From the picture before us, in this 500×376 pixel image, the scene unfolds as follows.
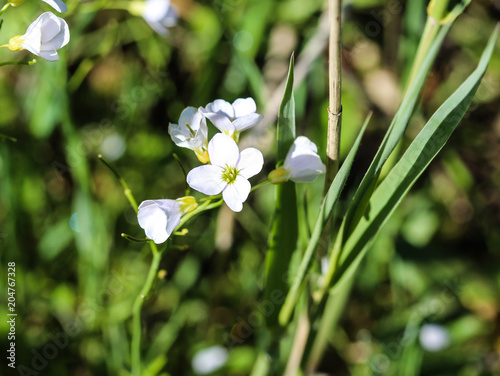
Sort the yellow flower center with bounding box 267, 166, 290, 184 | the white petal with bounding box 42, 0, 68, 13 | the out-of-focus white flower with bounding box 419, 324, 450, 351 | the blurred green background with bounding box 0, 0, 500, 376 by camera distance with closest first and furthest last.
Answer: the white petal with bounding box 42, 0, 68, 13 → the yellow flower center with bounding box 267, 166, 290, 184 → the blurred green background with bounding box 0, 0, 500, 376 → the out-of-focus white flower with bounding box 419, 324, 450, 351

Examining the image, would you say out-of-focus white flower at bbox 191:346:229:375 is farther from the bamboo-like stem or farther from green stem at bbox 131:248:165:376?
the bamboo-like stem

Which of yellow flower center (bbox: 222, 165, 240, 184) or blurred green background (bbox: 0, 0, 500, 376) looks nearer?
yellow flower center (bbox: 222, 165, 240, 184)

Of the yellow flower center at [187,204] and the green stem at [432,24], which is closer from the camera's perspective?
the yellow flower center at [187,204]

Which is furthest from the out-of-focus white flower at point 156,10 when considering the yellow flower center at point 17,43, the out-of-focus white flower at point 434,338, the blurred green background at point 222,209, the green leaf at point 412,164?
the out-of-focus white flower at point 434,338

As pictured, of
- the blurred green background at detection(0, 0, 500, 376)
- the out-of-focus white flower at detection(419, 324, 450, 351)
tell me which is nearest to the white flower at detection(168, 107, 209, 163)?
the blurred green background at detection(0, 0, 500, 376)

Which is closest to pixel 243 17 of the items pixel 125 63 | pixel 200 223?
pixel 125 63

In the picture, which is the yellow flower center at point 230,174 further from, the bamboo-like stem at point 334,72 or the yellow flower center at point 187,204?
the bamboo-like stem at point 334,72

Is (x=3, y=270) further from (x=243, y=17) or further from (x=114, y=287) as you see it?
(x=243, y=17)
